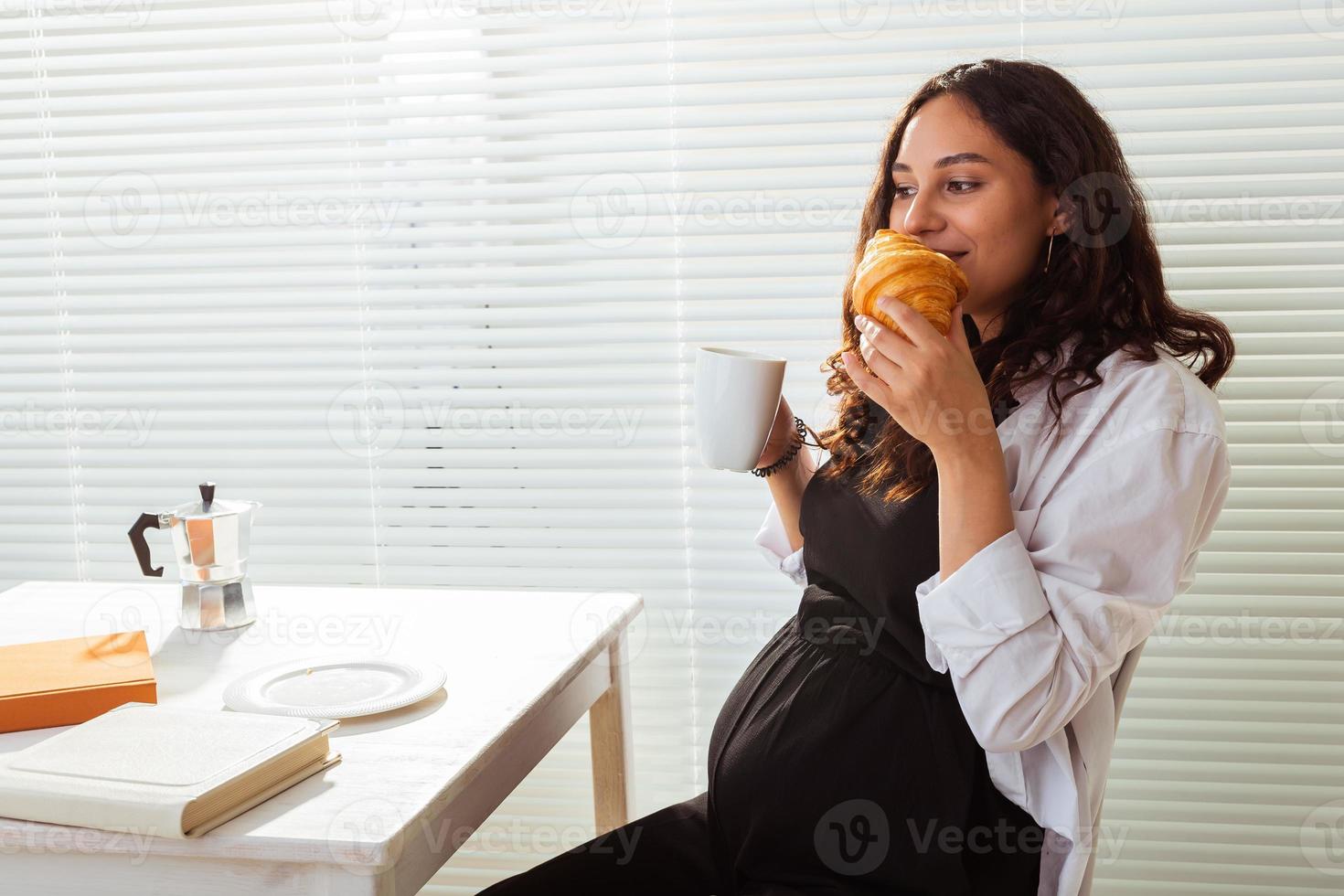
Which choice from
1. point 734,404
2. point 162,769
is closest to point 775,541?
point 734,404

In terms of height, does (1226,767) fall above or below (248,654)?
below

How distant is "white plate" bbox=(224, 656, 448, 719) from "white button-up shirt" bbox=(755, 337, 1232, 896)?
21.5 inches

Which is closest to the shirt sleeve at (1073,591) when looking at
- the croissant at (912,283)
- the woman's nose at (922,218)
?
the croissant at (912,283)

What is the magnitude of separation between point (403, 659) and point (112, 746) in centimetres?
38

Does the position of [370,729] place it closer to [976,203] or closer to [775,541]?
[775,541]

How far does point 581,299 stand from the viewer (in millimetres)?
1737

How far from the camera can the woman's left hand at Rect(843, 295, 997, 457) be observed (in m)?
1.06

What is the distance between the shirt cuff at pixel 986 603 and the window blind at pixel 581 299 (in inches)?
27.4

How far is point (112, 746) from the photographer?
100cm

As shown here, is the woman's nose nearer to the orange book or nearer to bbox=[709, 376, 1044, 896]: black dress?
bbox=[709, 376, 1044, 896]: black dress

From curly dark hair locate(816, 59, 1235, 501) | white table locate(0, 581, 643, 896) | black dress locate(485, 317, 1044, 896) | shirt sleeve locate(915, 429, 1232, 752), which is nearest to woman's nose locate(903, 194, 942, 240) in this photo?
curly dark hair locate(816, 59, 1235, 501)

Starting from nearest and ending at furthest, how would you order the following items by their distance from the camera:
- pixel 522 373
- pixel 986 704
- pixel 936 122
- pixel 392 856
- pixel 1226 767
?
pixel 392 856
pixel 986 704
pixel 936 122
pixel 1226 767
pixel 522 373

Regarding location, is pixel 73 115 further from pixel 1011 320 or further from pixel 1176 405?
pixel 1176 405

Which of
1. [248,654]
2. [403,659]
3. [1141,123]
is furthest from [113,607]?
[1141,123]
